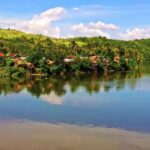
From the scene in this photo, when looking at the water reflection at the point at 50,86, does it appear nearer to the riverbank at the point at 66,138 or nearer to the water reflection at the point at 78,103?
the water reflection at the point at 78,103

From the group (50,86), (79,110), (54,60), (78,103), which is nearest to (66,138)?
(79,110)

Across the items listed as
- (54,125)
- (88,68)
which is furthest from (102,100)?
(88,68)

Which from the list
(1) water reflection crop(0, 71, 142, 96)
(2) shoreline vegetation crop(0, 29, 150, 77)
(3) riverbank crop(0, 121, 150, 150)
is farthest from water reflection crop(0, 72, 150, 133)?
(2) shoreline vegetation crop(0, 29, 150, 77)

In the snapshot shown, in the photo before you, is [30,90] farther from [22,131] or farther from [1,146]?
[1,146]

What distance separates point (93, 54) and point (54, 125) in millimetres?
48063

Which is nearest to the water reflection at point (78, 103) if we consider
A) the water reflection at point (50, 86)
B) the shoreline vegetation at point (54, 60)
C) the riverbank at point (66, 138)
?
the water reflection at point (50, 86)

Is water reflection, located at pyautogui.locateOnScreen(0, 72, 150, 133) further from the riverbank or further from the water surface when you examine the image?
the riverbank

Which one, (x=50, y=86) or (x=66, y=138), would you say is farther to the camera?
(x=50, y=86)

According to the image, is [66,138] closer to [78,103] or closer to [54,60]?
[78,103]

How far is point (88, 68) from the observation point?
6256 cm

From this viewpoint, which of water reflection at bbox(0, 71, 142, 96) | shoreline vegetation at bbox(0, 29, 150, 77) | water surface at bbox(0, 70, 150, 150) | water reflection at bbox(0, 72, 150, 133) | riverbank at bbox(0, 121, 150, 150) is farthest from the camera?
shoreline vegetation at bbox(0, 29, 150, 77)

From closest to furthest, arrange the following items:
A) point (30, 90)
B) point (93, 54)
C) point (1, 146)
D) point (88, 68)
Answer: 1. point (1, 146)
2. point (30, 90)
3. point (88, 68)
4. point (93, 54)

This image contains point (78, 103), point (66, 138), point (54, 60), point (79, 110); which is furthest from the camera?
point (54, 60)

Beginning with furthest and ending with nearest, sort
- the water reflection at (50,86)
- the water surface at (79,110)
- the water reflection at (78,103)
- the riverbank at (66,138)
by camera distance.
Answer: the water reflection at (50,86)
the water reflection at (78,103)
the water surface at (79,110)
the riverbank at (66,138)
